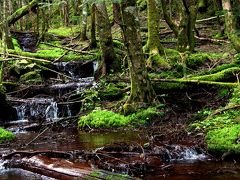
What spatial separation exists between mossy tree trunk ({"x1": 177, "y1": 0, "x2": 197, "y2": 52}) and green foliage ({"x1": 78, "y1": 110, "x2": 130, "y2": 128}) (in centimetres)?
552

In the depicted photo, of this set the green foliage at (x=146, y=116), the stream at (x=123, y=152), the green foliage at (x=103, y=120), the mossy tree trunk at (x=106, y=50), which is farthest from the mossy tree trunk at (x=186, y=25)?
the green foliage at (x=103, y=120)

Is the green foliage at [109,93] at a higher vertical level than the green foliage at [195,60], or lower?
lower

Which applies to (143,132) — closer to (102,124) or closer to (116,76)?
(102,124)

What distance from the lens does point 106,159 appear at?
7176mm

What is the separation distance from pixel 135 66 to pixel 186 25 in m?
4.94

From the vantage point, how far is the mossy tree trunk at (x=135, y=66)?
35.3 ft

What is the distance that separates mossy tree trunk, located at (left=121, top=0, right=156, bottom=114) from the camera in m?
10.8

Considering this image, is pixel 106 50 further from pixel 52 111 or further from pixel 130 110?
pixel 130 110

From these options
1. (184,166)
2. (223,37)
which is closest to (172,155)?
(184,166)

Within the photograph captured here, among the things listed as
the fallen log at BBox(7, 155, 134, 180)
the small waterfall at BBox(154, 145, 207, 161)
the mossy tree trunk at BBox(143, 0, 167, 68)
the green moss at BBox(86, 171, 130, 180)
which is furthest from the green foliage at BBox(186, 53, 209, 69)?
the green moss at BBox(86, 171, 130, 180)

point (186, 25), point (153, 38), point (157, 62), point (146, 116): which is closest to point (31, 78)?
point (153, 38)

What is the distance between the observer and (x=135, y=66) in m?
11.0

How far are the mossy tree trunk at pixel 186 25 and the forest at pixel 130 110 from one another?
0.13ft

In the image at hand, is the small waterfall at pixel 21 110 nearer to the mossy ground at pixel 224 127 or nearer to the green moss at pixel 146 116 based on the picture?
the green moss at pixel 146 116
